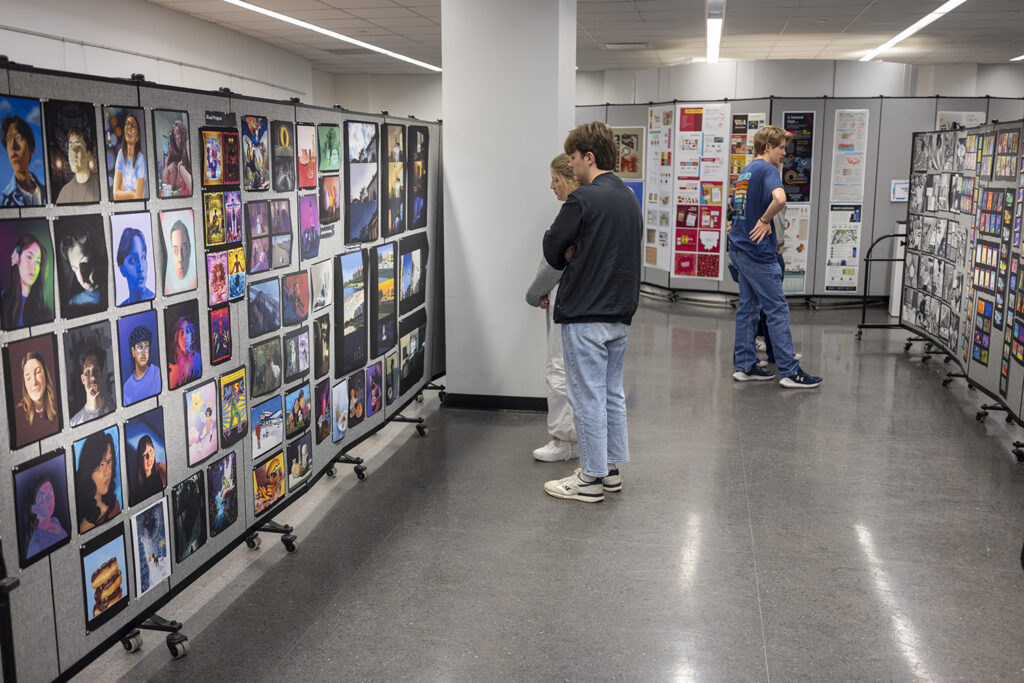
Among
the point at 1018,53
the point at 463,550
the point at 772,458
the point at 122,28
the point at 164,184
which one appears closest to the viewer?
the point at 164,184

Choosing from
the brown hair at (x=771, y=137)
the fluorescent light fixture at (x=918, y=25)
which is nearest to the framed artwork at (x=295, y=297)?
the brown hair at (x=771, y=137)

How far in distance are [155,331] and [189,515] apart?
2.17 feet

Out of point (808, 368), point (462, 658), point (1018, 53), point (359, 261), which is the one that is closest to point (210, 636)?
point (462, 658)

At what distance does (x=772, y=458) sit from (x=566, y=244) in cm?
183

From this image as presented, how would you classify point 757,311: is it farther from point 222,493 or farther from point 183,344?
point 183,344

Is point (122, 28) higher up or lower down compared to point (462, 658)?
higher up

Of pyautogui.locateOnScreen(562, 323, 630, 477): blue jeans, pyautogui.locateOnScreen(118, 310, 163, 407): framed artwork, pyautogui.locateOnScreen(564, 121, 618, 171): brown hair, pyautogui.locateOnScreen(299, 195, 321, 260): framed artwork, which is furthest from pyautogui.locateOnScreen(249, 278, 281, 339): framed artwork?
pyautogui.locateOnScreen(564, 121, 618, 171): brown hair

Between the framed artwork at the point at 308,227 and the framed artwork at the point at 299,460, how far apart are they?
2.59 ft

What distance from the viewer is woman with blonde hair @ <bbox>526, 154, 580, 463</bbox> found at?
4.40 meters

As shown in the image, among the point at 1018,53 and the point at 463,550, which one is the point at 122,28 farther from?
the point at 1018,53

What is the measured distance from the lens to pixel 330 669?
2803 mm

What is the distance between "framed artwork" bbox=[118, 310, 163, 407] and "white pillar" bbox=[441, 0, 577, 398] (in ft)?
10.1

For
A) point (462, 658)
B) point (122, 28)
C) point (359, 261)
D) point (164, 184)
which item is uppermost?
point (122, 28)

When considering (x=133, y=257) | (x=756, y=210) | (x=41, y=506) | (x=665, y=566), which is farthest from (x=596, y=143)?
(x=41, y=506)
